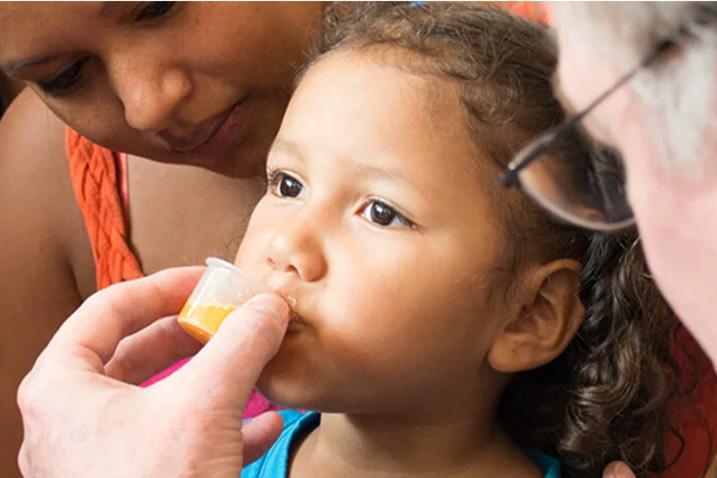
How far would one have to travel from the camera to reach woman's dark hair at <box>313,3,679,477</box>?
4.05ft

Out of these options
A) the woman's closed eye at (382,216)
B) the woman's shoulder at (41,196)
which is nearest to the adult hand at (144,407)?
the woman's closed eye at (382,216)

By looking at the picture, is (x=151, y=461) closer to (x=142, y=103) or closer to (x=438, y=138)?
(x=438, y=138)

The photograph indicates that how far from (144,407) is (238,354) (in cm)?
11

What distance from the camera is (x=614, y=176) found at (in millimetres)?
832

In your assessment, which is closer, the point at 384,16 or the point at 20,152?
the point at 384,16

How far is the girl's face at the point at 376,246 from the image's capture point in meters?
1.15

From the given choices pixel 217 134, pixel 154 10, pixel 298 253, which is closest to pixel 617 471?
pixel 298 253

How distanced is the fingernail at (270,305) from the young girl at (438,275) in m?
0.04

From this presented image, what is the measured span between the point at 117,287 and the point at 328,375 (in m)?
0.28

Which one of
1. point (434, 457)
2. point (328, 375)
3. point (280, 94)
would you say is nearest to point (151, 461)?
point (328, 375)

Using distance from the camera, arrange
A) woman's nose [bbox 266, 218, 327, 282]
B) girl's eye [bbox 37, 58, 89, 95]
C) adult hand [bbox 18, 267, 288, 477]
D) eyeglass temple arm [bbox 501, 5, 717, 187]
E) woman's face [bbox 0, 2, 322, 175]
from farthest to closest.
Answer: girl's eye [bbox 37, 58, 89, 95] < woman's face [bbox 0, 2, 322, 175] < woman's nose [bbox 266, 218, 327, 282] < adult hand [bbox 18, 267, 288, 477] < eyeglass temple arm [bbox 501, 5, 717, 187]

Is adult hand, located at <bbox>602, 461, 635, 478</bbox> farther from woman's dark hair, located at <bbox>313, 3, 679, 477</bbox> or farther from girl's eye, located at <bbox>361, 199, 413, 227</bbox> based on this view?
girl's eye, located at <bbox>361, 199, 413, 227</bbox>

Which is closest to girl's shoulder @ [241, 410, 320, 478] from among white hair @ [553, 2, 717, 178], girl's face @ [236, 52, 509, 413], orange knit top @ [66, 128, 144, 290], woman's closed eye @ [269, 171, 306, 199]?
girl's face @ [236, 52, 509, 413]

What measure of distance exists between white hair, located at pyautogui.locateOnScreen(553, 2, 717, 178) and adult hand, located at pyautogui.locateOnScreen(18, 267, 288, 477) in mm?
484
